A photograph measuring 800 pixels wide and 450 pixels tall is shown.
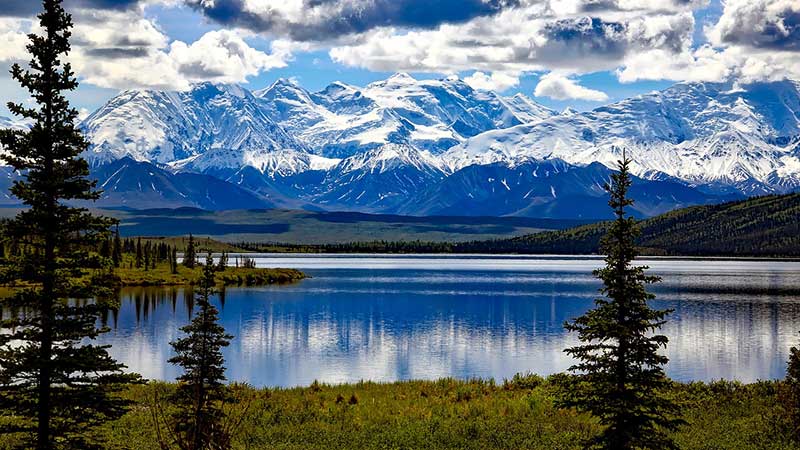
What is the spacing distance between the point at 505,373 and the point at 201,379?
4161cm

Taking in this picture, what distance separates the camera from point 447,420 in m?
38.0

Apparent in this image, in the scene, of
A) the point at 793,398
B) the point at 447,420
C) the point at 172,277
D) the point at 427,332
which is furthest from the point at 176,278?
the point at 793,398

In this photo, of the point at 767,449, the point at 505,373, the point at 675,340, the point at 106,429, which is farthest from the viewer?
the point at 675,340

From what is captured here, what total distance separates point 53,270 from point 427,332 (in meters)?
76.1

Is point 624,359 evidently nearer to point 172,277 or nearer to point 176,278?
point 176,278

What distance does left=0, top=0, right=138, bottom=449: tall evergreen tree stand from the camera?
82.1 ft

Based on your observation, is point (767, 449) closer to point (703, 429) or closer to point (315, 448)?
point (703, 429)

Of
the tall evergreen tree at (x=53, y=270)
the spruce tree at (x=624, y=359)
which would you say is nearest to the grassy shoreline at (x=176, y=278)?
the tall evergreen tree at (x=53, y=270)

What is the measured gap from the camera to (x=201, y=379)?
29109 mm

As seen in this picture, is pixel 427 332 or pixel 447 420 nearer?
pixel 447 420

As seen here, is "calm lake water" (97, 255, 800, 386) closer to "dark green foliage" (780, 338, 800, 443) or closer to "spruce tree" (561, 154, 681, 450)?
"dark green foliage" (780, 338, 800, 443)

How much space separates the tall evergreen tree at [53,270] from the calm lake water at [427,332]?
3662 cm

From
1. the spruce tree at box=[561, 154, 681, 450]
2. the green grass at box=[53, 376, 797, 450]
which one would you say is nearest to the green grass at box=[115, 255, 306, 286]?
the green grass at box=[53, 376, 797, 450]

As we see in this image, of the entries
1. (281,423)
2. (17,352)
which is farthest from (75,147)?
(281,423)
